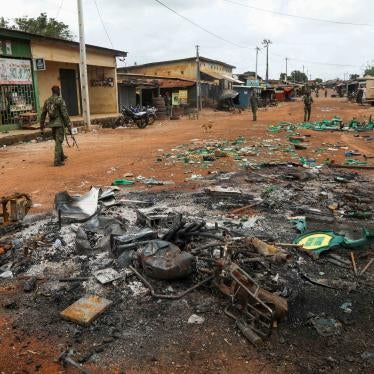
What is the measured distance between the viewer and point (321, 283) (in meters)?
4.03

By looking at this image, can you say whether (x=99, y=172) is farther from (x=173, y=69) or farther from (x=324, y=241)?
(x=173, y=69)

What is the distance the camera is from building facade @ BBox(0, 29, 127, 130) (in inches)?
639

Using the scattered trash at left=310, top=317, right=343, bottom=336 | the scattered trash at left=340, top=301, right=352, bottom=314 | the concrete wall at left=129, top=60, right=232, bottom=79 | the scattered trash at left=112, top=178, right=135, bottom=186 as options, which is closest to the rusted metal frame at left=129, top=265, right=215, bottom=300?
the scattered trash at left=310, top=317, right=343, bottom=336

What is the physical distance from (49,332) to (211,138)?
40.7ft

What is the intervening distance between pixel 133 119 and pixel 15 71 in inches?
229

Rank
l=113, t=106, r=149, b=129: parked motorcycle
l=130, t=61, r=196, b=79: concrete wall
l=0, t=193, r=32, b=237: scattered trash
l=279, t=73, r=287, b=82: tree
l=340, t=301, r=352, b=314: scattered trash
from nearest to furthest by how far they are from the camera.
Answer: l=340, t=301, r=352, b=314: scattered trash → l=0, t=193, r=32, b=237: scattered trash → l=113, t=106, r=149, b=129: parked motorcycle → l=130, t=61, r=196, b=79: concrete wall → l=279, t=73, r=287, b=82: tree

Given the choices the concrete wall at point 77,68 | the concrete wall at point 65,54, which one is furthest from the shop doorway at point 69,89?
the concrete wall at point 65,54

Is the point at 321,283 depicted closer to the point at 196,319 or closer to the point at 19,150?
the point at 196,319

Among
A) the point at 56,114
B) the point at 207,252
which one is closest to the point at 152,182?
the point at 56,114

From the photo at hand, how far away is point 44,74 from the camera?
20953 mm

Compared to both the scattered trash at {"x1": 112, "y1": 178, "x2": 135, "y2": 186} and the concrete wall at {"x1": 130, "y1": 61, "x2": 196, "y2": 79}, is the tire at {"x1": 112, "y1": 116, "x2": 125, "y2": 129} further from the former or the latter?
the concrete wall at {"x1": 130, "y1": 61, "x2": 196, "y2": 79}

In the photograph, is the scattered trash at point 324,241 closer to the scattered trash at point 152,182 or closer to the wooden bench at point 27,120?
the scattered trash at point 152,182

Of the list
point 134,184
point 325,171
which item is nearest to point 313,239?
point 134,184

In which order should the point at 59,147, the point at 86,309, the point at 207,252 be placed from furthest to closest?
the point at 59,147 → the point at 207,252 → the point at 86,309
